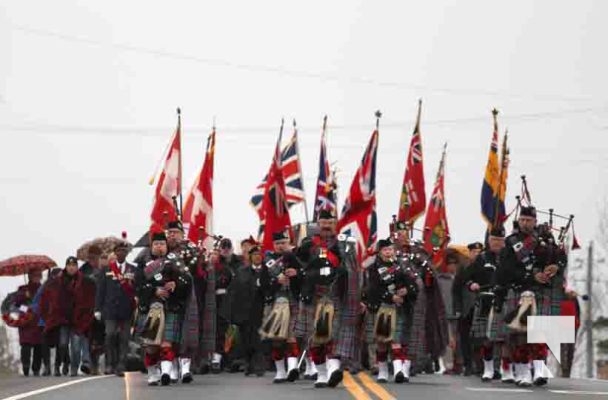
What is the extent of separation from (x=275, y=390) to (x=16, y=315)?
30.4 feet

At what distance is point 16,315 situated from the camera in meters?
31.9

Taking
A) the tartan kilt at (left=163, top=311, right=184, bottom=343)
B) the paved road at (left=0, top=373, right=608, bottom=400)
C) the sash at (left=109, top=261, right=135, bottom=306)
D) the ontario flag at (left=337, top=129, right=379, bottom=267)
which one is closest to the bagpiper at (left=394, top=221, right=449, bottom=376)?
the paved road at (left=0, top=373, right=608, bottom=400)

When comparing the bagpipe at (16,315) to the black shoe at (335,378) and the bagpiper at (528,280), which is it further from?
the bagpiper at (528,280)

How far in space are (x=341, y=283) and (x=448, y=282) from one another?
723 cm

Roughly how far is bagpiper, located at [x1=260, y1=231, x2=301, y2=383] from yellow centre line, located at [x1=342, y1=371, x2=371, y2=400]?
0.72 meters

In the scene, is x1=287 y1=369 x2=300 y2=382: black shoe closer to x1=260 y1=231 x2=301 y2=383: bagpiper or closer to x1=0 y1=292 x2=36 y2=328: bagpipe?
x1=260 y1=231 x2=301 y2=383: bagpiper

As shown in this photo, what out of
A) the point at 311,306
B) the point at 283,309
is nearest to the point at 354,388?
the point at 311,306

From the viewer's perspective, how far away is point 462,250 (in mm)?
33312

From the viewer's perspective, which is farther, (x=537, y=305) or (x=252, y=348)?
(x=252, y=348)

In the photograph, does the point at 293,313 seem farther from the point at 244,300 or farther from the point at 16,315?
the point at 16,315

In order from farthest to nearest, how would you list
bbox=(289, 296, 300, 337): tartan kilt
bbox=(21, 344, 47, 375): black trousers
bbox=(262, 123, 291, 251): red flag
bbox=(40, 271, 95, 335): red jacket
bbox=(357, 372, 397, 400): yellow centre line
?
bbox=(21, 344, 47, 375): black trousers < bbox=(40, 271, 95, 335): red jacket < bbox=(262, 123, 291, 251): red flag < bbox=(289, 296, 300, 337): tartan kilt < bbox=(357, 372, 397, 400): yellow centre line

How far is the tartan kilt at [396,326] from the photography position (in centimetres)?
2581

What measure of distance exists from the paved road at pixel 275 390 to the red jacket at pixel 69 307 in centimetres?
388

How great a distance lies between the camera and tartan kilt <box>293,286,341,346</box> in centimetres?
2498
